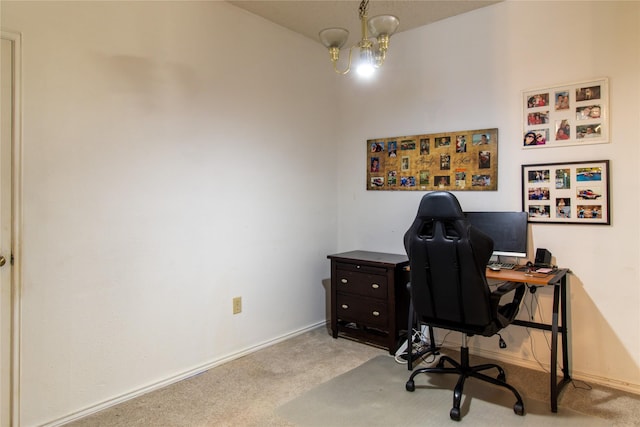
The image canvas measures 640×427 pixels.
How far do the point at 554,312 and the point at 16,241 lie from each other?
2905mm

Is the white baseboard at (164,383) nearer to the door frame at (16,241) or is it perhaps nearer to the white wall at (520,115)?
the door frame at (16,241)

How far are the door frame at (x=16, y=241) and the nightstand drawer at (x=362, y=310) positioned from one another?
2.20 meters

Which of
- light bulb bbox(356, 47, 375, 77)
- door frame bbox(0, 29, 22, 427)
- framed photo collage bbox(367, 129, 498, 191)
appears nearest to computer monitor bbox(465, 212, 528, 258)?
framed photo collage bbox(367, 129, 498, 191)

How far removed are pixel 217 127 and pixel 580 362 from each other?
2965 mm

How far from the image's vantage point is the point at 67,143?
2146 mm

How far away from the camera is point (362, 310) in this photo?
10.7 feet

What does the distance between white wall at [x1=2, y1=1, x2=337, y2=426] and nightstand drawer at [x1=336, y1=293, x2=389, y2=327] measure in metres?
0.42

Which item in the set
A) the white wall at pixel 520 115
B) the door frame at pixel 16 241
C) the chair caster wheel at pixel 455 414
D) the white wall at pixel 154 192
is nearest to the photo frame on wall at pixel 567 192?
the white wall at pixel 520 115

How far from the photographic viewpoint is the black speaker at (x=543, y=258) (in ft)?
8.82

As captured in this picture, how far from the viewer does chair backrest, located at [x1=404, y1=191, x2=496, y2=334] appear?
7.11 ft

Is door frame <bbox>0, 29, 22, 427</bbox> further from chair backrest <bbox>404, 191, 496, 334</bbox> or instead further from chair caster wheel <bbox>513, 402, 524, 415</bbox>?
chair caster wheel <bbox>513, 402, 524, 415</bbox>

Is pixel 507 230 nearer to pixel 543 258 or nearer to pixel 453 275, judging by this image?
pixel 543 258

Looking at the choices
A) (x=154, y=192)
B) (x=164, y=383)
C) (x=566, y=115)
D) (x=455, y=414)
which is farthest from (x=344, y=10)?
(x=164, y=383)

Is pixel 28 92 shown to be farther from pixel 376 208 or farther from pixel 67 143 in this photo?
pixel 376 208
